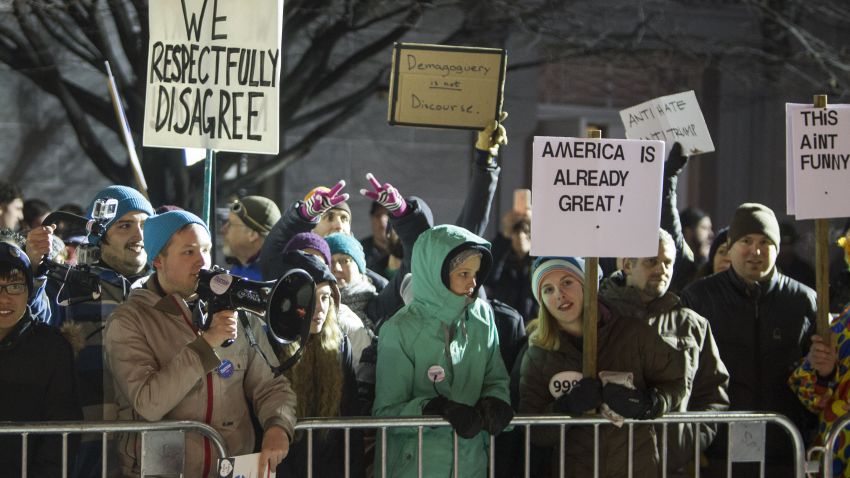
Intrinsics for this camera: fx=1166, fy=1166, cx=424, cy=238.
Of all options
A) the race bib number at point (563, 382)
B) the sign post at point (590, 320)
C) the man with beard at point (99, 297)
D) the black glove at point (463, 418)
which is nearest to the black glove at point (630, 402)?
the sign post at point (590, 320)

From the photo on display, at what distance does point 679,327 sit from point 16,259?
284cm

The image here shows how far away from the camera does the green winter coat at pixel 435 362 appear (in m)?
4.67

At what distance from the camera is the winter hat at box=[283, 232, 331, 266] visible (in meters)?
5.33

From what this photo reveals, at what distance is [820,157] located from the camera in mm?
5309

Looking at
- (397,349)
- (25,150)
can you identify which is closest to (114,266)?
(397,349)

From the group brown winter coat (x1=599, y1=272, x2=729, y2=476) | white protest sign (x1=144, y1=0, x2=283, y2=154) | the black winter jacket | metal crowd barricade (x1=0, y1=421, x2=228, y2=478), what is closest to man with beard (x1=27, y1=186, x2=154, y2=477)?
metal crowd barricade (x1=0, y1=421, x2=228, y2=478)

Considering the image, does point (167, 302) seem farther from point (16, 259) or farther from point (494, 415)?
point (494, 415)

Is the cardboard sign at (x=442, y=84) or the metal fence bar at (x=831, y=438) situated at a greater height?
the cardboard sign at (x=442, y=84)

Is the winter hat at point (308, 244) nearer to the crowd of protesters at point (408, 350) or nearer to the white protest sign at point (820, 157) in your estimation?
the crowd of protesters at point (408, 350)

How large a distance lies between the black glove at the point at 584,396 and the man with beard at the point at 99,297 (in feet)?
5.79

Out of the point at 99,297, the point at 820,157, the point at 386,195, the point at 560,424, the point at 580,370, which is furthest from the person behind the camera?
the point at 386,195

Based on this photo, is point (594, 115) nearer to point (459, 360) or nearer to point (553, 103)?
point (553, 103)

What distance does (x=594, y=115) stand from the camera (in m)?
12.9

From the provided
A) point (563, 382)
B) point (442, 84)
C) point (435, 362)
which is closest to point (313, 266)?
point (435, 362)
